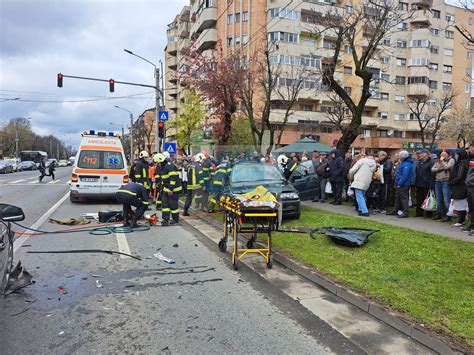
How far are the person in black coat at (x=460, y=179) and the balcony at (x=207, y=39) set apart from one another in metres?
42.7

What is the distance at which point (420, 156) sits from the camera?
9922mm

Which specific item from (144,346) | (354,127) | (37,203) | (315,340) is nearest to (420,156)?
(354,127)

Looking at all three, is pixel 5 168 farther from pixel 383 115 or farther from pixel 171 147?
pixel 383 115

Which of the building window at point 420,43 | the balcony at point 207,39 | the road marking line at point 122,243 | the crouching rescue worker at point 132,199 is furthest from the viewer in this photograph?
the building window at point 420,43

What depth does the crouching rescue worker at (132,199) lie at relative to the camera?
916 centimetres

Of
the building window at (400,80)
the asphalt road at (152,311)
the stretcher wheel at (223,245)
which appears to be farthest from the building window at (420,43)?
the asphalt road at (152,311)

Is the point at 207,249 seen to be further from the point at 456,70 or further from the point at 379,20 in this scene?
the point at 456,70

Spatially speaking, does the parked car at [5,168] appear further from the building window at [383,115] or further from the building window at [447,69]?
the building window at [447,69]

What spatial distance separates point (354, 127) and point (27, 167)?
52478 mm

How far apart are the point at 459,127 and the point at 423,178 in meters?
40.8

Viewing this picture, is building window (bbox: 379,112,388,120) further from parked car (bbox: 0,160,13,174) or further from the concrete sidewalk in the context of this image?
parked car (bbox: 0,160,13,174)

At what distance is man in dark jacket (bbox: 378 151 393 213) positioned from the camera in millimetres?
10750

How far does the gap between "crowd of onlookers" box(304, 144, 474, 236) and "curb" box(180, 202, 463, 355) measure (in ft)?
14.3

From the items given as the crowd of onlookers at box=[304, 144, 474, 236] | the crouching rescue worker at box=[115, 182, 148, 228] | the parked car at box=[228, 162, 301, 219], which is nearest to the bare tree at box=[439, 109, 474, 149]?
the crowd of onlookers at box=[304, 144, 474, 236]
